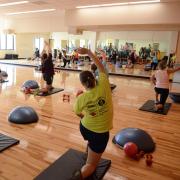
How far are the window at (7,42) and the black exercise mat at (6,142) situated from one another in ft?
50.4

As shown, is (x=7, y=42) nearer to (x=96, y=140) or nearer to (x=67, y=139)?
(x=67, y=139)

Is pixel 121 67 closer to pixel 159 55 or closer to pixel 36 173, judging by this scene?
pixel 159 55

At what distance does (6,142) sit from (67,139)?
85 centimetres

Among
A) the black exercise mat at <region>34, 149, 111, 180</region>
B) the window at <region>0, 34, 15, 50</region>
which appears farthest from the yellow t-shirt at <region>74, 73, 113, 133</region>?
the window at <region>0, 34, 15, 50</region>

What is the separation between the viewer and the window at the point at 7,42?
16.8 meters

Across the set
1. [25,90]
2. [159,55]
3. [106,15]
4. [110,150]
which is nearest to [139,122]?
[110,150]

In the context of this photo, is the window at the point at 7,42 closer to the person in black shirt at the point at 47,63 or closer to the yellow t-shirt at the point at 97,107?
the person in black shirt at the point at 47,63

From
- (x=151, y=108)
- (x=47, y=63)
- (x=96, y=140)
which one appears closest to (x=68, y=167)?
(x=96, y=140)

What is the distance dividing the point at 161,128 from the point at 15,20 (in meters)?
12.6

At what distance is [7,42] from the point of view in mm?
17109

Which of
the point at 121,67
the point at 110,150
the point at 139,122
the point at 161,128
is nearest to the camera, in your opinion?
the point at 110,150

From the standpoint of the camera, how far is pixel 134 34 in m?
14.7

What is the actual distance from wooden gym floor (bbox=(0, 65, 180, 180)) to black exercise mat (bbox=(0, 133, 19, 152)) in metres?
0.07

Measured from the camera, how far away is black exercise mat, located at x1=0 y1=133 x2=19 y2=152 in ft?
8.97
